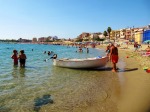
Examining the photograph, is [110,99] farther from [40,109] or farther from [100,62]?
[100,62]

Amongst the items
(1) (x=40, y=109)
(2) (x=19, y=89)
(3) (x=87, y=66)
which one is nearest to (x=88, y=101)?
(1) (x=40, y=109)

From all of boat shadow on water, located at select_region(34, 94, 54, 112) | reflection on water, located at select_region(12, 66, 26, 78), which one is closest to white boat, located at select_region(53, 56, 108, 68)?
reflection on water, located at select_region(12, 66, 26, 78)

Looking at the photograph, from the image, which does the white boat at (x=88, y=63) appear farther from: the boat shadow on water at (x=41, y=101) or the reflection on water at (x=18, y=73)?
the boat shadow on water at (x=41, y=101)

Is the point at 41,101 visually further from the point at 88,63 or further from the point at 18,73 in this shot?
the point at 88,63

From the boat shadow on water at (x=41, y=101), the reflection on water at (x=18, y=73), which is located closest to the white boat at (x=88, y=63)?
the reflection on water at (x=18, y=73)

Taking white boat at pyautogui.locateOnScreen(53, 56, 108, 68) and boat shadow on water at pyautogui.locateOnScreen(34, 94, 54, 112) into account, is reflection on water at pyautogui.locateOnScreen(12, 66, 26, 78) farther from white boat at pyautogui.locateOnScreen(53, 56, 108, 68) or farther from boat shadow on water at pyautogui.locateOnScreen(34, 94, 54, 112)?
boat shadow on water at pyautogui.locateOnScreen(34, 94, 54, 112)

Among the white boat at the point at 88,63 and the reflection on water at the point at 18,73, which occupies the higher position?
the white boat at the point at 88,63

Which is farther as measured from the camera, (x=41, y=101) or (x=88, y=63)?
(x=88, y=63)

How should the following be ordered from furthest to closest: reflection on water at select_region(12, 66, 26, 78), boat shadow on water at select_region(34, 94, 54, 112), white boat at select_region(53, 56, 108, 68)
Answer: white boat at select_region(53, 56, 108, 68) < reflection on water at select_region(12, 66, 26, 78) < boat shadow on water at select_region(34, 94, 54, 112)

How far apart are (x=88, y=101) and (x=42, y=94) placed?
2.17 metres

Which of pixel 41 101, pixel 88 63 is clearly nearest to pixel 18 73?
pixel 88 63

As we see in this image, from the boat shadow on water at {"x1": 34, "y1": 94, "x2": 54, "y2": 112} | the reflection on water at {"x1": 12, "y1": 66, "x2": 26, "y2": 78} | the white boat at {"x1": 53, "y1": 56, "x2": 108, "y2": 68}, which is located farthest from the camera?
the white boat at {"x1": 53, "y1": 56, "x2": 108, "y2": 68}

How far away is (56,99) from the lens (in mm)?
7777

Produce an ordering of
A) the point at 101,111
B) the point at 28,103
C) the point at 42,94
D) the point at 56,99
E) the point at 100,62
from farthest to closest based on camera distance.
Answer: the point at 100,62, the point at 42,94, the point at 56,99, the point at 28,103, the point at 101,111
